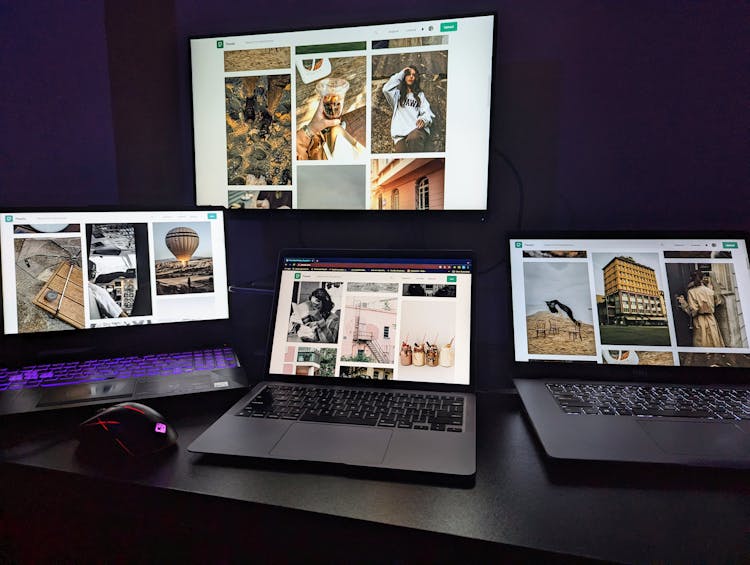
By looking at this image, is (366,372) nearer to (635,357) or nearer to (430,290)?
(430,290)

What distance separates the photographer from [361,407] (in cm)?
78

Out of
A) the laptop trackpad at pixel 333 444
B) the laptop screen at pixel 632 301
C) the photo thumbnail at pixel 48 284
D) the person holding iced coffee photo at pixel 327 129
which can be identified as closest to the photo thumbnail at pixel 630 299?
the laptop screen at pixel 632 301

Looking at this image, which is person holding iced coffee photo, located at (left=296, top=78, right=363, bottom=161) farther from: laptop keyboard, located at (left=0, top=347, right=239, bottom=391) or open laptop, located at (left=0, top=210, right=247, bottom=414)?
laptop keyboard, located at (left=0, top=347, right=239, bottom=391)

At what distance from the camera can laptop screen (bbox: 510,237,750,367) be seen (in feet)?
2.84

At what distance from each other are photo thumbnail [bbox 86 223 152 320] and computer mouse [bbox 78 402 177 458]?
376 millimetres

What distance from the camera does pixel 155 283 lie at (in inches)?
40.4

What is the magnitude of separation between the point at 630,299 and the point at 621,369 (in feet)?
0.46

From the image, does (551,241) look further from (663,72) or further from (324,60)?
(324,60)

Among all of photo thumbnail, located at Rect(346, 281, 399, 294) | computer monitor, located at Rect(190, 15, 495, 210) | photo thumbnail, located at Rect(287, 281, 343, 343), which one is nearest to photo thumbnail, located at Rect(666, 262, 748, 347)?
computer monitor, located at Rect(190, 15, 495, 210)

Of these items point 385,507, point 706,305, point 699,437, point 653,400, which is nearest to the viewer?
point 385,507

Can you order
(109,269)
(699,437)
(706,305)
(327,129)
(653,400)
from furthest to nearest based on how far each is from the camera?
1. (327,129)
2. (109,269)
3. (706,305)
4. (653,400)
5. (699,437)

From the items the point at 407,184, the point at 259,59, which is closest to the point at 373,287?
the point at 407,184

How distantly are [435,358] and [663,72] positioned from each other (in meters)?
0.80

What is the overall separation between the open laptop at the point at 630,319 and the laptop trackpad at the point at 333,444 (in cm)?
29
